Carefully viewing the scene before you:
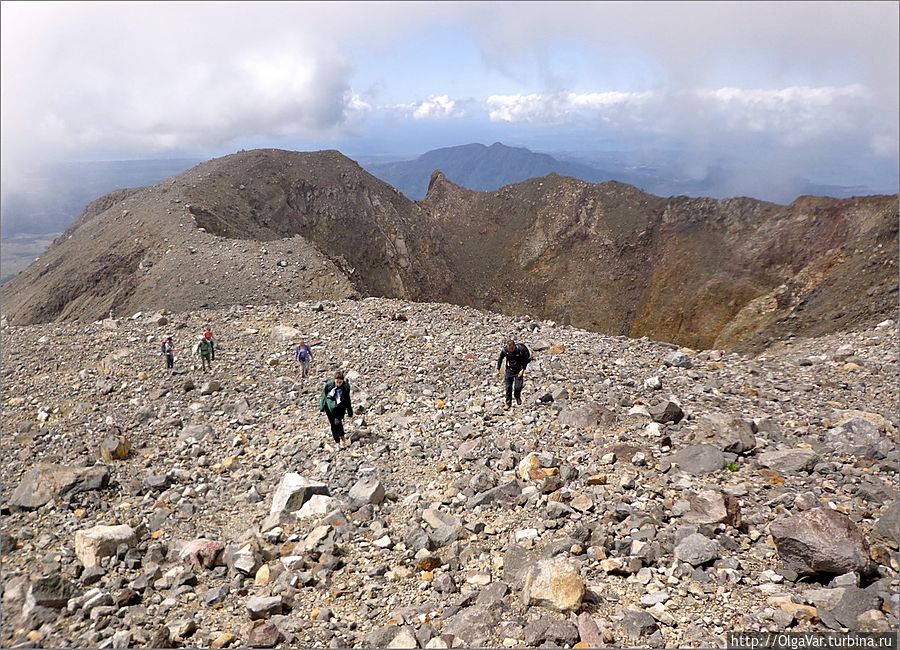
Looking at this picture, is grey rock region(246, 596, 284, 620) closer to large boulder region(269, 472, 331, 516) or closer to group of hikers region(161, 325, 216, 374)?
large boulder region(269, 472, 331, 516)

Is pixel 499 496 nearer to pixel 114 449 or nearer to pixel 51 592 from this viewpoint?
pixel 51 592

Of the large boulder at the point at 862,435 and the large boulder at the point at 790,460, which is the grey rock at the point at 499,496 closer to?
the large boulder at the point at 790,460

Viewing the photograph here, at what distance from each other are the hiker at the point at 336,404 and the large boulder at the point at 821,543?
7146mm

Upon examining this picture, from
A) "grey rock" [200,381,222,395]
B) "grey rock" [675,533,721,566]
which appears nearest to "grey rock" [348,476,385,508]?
"grey rock" [675,533,721,566]

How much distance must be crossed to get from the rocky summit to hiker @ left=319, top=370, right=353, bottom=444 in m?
0.30

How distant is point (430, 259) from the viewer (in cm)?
5725

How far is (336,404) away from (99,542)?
411cm

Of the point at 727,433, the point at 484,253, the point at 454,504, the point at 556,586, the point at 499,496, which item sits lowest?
the point at 454,504

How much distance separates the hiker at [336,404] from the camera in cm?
990

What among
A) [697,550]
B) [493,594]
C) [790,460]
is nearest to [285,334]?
[493,594]

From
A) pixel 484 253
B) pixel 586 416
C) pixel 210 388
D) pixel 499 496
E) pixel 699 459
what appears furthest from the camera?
pixel 484 253

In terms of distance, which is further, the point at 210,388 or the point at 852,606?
the point at 210,388

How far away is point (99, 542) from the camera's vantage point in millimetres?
7223

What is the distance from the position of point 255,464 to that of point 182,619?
4.33m
